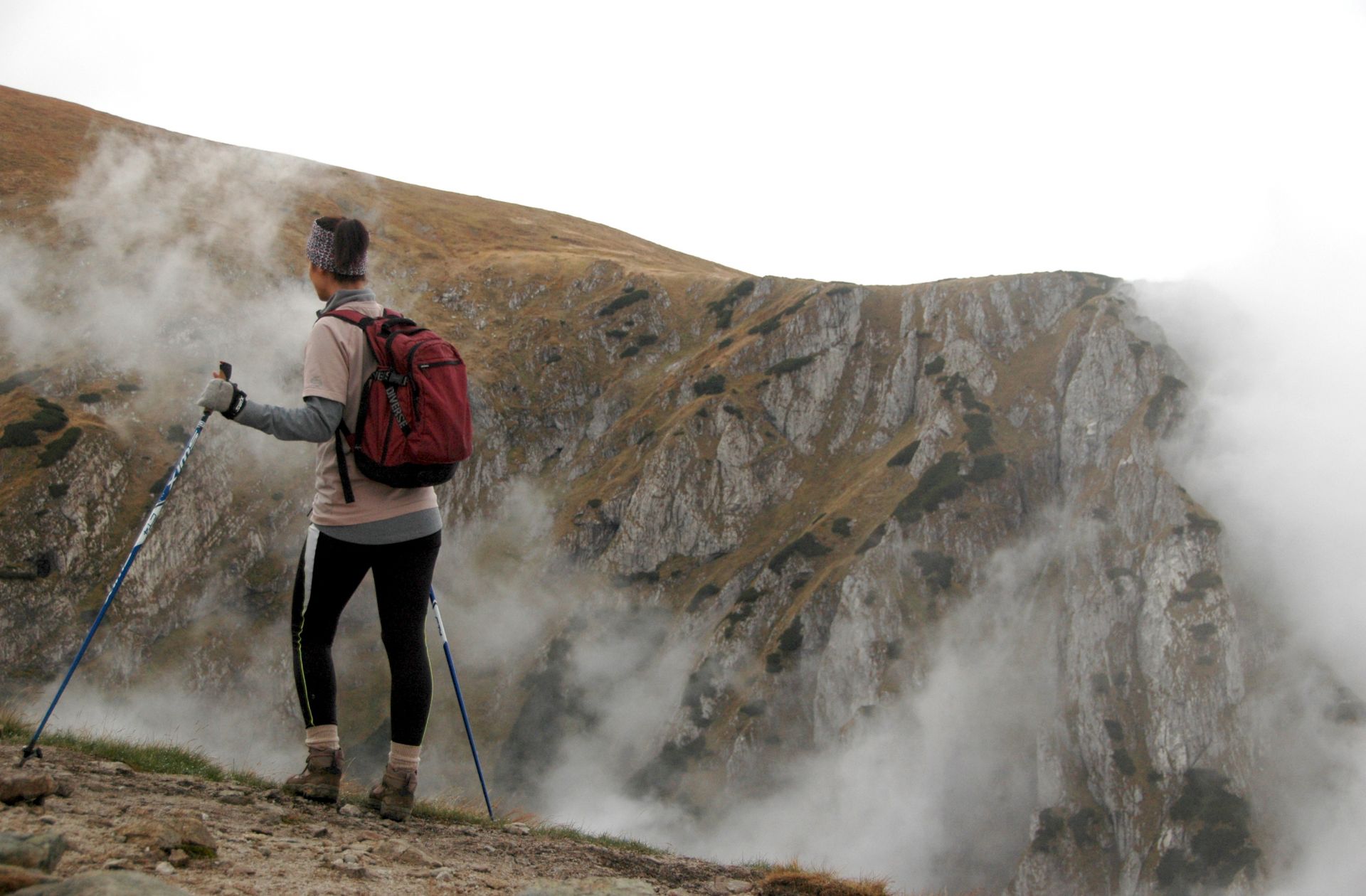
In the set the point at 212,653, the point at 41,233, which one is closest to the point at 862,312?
the point at 212,653

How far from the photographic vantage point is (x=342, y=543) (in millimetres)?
6816

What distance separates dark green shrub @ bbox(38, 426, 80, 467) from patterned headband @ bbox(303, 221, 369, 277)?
8539 centimetres

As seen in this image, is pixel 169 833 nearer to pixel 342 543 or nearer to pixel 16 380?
pixel 342 543

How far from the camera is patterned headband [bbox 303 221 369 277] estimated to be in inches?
282

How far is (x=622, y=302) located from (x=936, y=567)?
59.7 meters

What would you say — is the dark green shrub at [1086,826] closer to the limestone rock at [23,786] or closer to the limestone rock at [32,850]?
the limestone rock at [23,786]

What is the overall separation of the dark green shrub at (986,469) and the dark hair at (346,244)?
83692 millimetres

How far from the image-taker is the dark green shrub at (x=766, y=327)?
10600 centimetres

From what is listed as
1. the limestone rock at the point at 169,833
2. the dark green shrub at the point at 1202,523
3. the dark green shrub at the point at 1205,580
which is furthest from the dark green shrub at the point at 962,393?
the limestone rock at the point at 169,833

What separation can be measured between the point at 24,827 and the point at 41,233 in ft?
383

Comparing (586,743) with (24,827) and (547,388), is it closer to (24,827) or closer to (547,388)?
(547,388)

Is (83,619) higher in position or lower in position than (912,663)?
lower

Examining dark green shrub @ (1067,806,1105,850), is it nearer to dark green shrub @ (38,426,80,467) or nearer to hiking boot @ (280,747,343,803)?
hiking boot @ (280,747,343,803)

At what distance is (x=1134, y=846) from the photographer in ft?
207
